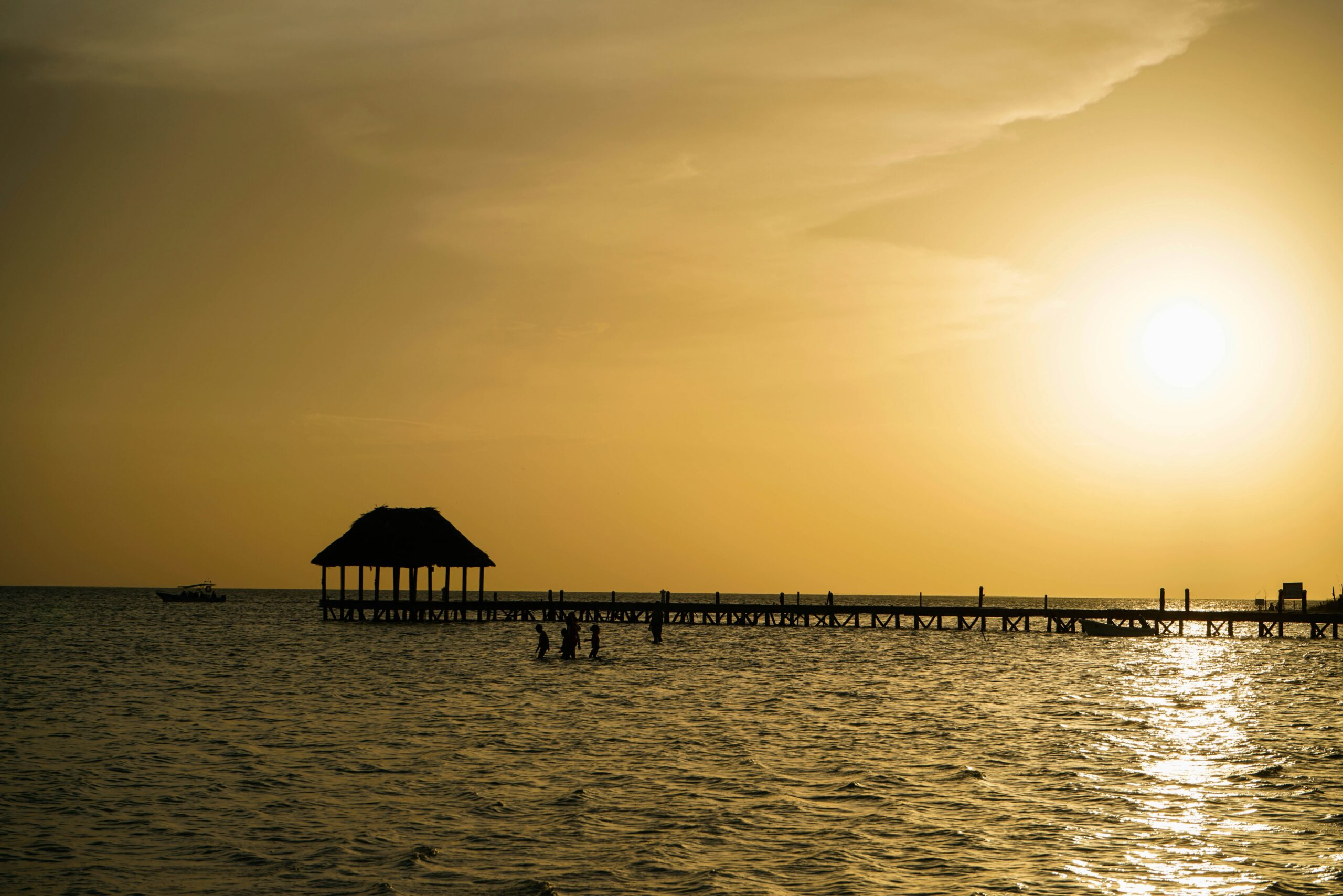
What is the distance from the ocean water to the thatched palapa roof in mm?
26078

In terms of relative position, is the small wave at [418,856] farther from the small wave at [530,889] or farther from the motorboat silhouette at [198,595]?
the motorboat silhouette at [198,595]

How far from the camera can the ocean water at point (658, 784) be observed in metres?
14.7

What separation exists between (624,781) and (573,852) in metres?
4.94

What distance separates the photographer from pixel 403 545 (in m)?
70.2

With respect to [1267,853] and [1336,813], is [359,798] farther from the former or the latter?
[1336,813]

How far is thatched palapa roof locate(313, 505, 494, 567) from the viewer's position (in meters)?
69.9

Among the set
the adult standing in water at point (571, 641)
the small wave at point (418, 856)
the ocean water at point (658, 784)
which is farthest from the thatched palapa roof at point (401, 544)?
the small wave at point (418, 856)

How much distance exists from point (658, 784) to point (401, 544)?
52.5 metres

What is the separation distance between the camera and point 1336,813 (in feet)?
60.1

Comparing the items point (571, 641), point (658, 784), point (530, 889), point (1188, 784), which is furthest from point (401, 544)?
point (530, 889)

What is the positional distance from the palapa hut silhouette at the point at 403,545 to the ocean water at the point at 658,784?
26.1m

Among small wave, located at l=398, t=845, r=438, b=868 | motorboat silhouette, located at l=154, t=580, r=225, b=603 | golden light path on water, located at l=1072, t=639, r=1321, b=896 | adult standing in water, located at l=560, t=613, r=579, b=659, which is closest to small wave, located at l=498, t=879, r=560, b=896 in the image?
small wave, located at l=398, t=845, r=438, b=868

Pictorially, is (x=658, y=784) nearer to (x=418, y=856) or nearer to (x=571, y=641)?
(x=418, y=856)

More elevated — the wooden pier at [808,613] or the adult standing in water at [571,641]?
the adult standing in water at [571,641]
